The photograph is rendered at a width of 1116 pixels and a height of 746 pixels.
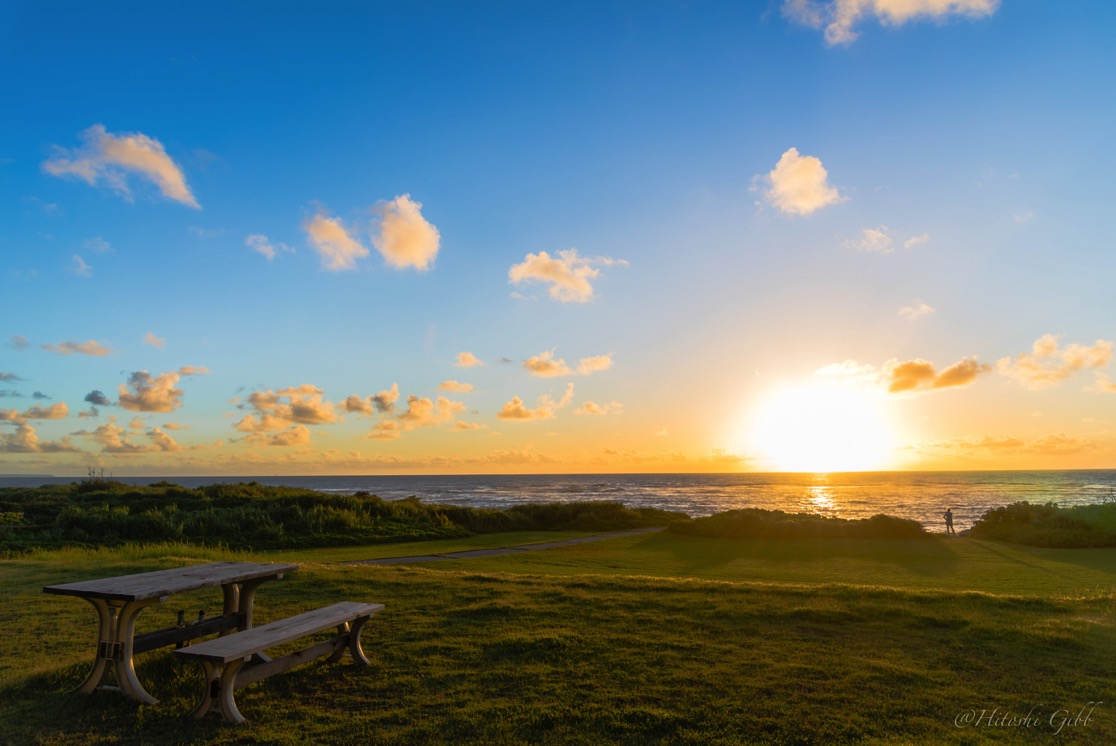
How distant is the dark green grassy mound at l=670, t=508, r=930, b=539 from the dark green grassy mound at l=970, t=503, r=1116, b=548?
2.83 metres

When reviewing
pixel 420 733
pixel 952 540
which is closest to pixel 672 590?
pixel 420 733

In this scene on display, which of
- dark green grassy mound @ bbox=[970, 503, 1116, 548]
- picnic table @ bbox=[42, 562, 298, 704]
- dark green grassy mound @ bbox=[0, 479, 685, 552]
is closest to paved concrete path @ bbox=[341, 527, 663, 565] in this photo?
dark green grassy mound @ bbox=[0, 479, 685, 552]

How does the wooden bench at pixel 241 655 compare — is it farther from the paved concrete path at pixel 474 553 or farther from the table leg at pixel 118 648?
the paved concrete path at pixel 474 553

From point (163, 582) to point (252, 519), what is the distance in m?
21.1

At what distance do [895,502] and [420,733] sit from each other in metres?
71.1

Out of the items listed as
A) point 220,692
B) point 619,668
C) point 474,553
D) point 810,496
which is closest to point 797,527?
point 474,553

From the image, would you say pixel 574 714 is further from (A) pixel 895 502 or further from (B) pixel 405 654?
(A) pixel 895 502

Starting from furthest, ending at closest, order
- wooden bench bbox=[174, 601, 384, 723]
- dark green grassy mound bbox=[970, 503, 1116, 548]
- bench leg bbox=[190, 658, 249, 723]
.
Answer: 1. dark green grassy mound bbox=[970, 503, 1116, 548]
2. bench leg bbox=[190, 658, 249, 723]
3. wooden bench bbox=[174, 601, 384, 723]

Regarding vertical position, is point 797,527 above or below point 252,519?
below

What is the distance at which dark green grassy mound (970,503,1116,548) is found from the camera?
2081 cm

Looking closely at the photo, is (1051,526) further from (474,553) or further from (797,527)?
(474,553)

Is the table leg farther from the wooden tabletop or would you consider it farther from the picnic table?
the wooden tabletop

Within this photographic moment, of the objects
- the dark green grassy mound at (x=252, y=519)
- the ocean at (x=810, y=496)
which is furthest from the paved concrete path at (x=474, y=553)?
the ocean at (x=810, y=496)

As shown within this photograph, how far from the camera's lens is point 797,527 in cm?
2342
